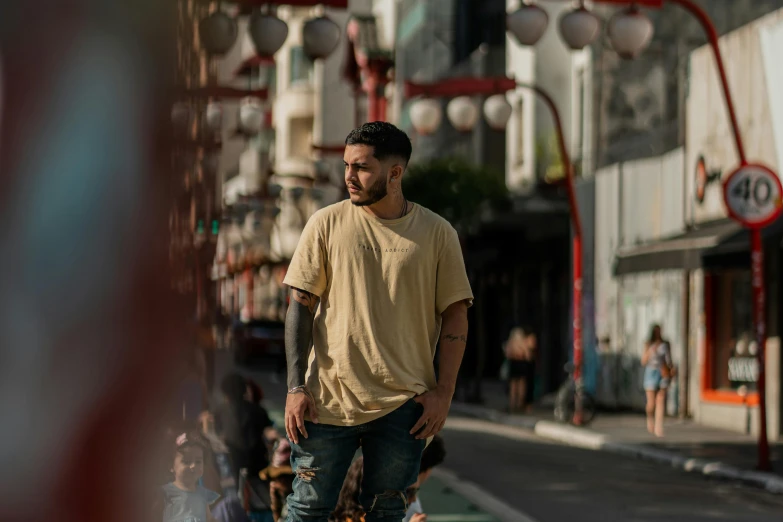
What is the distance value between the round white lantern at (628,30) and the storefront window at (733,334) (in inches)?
348

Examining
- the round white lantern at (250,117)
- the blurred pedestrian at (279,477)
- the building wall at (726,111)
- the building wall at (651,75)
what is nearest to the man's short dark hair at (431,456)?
the blurred pedestrian at (279,477)

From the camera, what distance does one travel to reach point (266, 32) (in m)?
13.2

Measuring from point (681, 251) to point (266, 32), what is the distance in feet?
37.3

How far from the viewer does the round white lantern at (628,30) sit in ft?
50.4

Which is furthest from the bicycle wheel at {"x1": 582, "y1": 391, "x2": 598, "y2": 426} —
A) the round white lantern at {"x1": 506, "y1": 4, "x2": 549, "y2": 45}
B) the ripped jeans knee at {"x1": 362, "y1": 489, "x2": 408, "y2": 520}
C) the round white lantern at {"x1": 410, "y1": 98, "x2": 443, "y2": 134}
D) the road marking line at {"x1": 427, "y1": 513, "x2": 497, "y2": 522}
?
the ripped jeans knee at {"x1": 362, "y1": 489, "x2": 408, "y2": 520}

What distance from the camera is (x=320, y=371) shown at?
156 inches

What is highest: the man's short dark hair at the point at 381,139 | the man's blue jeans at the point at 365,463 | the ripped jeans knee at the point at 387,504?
the man's short dark hair at the point at 381,139

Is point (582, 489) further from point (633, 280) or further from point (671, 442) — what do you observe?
point (633, 280)

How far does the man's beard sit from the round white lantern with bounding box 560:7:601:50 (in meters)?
12.0

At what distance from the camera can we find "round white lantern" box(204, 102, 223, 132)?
4.70 feet

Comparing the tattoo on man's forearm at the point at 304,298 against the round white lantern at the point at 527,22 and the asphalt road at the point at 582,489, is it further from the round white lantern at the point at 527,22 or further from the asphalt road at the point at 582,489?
the round white lantern at the point at 527,22

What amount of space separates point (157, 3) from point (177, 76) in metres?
0.07

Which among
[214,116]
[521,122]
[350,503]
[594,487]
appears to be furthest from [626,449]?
[521,122]

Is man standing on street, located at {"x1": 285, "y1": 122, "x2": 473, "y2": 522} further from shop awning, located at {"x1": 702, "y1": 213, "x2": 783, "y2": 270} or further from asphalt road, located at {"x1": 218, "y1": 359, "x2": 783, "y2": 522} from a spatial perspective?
shop awning, located at {"x1": 702, "y1": 213, "x2": 783, "y2": 270}
